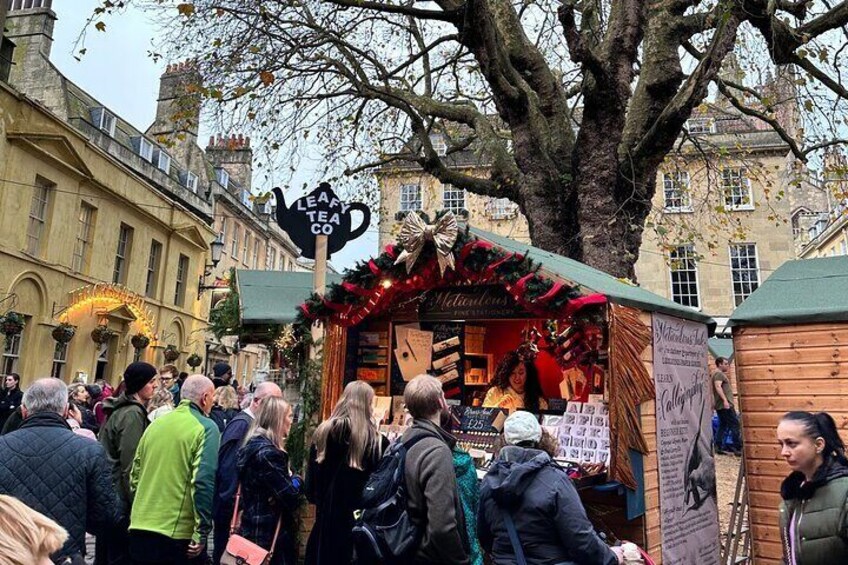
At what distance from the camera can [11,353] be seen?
14.9 m

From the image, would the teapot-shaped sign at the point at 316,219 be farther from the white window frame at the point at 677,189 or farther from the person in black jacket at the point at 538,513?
the white window frame at the point at 677,189

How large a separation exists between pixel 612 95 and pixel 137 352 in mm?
17815

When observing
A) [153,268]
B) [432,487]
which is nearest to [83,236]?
[153,268]

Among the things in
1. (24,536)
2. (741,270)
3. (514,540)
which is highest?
(741,270)

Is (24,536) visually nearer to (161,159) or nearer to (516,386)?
(516,386)

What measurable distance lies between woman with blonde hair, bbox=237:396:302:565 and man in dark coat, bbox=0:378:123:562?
2.51 feet

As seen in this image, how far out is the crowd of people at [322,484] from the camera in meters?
2.96

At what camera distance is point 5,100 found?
14.7 m

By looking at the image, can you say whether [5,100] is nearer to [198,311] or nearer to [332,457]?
[198,311]

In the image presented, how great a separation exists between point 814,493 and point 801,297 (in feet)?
10.6

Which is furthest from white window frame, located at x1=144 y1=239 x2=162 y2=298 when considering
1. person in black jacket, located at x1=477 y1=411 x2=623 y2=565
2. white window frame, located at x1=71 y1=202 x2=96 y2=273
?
person in black jacket, located at x1=477 y1=411 x2=623 y2=565

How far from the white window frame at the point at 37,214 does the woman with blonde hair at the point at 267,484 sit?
1530 cm

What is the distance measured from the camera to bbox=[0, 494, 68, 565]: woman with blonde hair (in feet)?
3.97

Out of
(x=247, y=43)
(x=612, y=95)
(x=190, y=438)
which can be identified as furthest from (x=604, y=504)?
(x=247, y=43)
